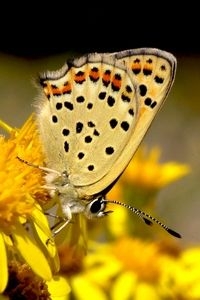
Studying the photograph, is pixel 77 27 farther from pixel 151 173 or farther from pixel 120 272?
pixel 120 272

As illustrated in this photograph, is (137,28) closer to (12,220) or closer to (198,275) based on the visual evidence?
(198,275)

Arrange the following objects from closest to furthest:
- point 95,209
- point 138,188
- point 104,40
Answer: point 95,209 → point 138,188 → point 104,40

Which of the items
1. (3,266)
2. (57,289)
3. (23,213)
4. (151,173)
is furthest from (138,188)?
(3,266)

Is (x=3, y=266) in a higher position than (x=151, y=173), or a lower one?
higher

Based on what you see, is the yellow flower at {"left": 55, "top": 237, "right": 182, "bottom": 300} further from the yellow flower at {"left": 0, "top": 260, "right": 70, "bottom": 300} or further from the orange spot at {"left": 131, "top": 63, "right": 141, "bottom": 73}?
the yellow flower at {"left": 0, "top": 260, "right": 70, "bottom": 300}

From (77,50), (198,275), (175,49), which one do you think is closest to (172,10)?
(175,49)

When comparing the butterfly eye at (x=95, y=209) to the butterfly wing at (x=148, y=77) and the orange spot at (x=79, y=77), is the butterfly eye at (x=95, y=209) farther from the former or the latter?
the orange spot at (x=79, y=77)

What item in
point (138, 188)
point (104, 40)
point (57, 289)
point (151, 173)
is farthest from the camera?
point (104, 40)

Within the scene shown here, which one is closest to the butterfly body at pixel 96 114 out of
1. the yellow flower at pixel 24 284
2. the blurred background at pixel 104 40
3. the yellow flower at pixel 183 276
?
the yellow flower at pixel 24 284
